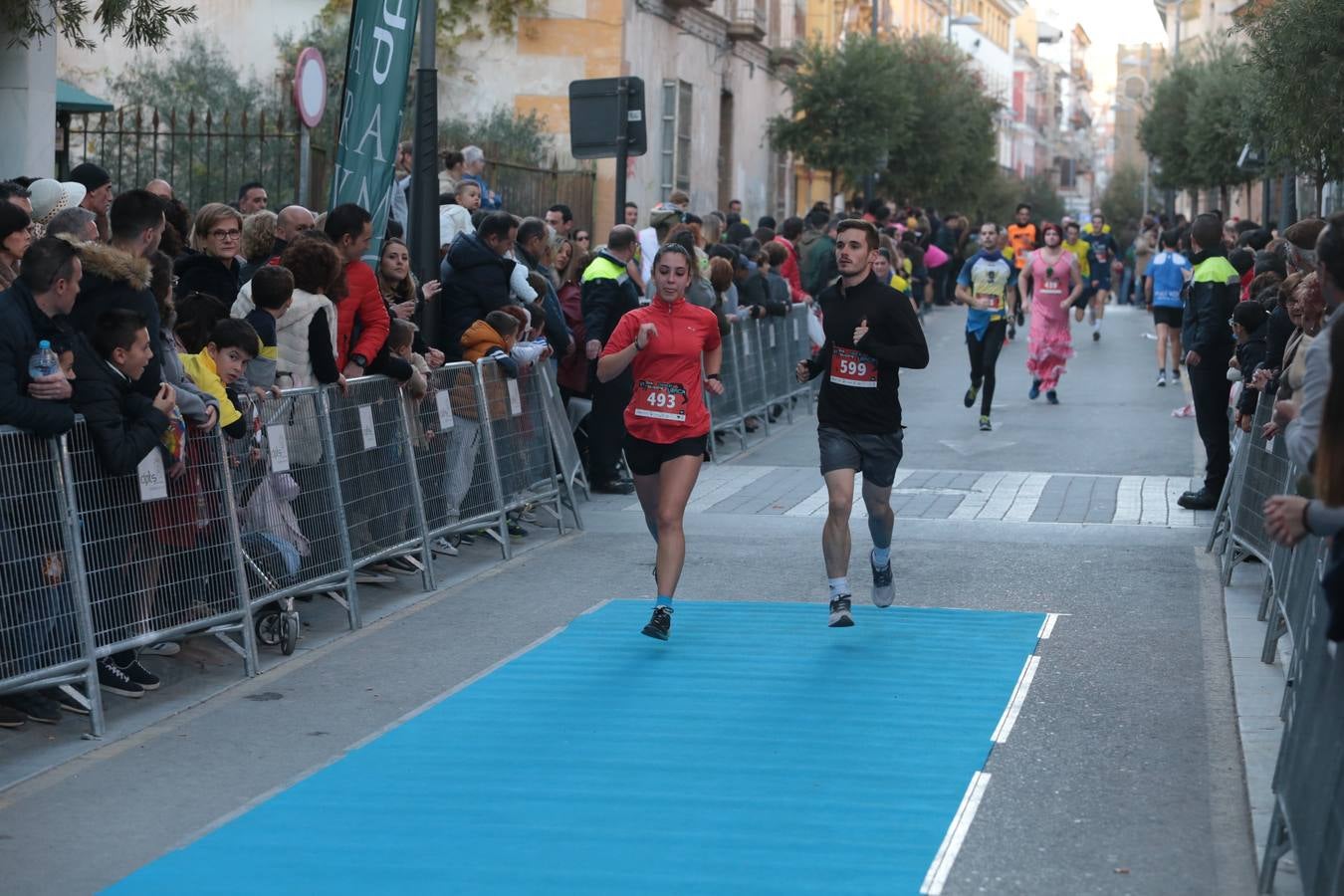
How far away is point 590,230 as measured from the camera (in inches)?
1233

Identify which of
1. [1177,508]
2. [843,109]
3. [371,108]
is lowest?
[1177,508]

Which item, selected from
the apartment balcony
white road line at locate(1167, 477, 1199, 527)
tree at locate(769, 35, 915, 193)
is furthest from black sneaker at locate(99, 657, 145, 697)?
tree at locate(769, 35, 915, 193)

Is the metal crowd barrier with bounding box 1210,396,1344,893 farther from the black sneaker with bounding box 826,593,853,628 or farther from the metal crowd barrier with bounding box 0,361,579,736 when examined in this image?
the metal crowd barrier with bounding box 0,361,579,736

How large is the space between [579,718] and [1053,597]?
3.75 meters

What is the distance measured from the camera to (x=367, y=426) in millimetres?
10125

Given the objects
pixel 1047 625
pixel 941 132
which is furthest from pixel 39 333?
pixel 941 132

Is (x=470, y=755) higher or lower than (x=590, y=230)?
lower

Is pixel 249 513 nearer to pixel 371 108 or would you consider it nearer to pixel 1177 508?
pixel 371 108

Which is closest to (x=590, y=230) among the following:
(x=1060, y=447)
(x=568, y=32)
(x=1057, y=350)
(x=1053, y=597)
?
(x=568, y=32)

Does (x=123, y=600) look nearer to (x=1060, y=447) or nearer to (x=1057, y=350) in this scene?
(x=1060, y=447)

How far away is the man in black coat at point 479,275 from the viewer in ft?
42.2

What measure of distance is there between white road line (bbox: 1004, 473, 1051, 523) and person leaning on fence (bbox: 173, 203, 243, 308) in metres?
5.64

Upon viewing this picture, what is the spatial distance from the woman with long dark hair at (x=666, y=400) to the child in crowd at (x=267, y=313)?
1.55 meters

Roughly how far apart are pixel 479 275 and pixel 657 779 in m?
6.71
